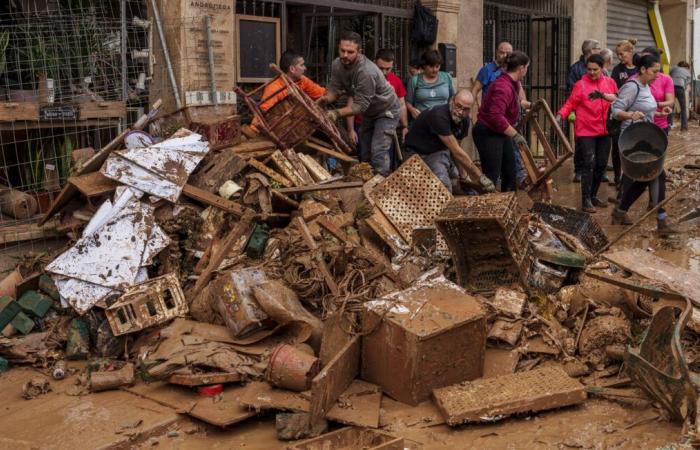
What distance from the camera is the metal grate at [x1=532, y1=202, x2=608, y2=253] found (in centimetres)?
782

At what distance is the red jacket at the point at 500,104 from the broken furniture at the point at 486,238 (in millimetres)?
2062

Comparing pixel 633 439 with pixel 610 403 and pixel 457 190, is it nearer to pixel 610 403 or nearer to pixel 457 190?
pixel 610 403

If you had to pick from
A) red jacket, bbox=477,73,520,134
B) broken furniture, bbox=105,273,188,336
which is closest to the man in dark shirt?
red jacket, bbox=477,73,520,134

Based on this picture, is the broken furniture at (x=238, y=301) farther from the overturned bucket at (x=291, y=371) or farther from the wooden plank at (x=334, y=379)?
the wooden plank at (x=334, y=379)

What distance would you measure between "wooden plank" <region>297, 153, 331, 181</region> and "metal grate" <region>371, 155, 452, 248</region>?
720 millimetres

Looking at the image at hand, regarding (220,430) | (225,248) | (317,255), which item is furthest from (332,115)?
(220,430)

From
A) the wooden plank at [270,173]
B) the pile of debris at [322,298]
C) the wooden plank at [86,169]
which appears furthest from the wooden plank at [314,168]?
the wooden plank at [86,169]

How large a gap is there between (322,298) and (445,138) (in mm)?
2459

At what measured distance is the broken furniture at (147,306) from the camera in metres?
6.34

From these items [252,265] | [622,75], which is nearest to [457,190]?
[252,265]

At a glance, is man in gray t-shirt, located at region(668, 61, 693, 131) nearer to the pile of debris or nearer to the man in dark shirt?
the man in dark shirt

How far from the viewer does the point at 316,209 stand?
754 cm

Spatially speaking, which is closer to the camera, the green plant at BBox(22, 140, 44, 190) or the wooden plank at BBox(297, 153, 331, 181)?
the green plant at BBox(22, 140, 44, 190)

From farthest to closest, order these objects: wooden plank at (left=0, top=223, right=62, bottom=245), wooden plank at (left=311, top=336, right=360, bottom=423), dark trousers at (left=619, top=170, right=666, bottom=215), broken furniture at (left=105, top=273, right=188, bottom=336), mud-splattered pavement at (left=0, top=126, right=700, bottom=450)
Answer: dark trousers at (left=619, top=170, right=666, bottom=215)
wooden plank at (left=0, top=223, right=62, bottom=245)
broken furniture at (left=105, top=273, right=188, bottom=336)
wooden plank at (left=311, top=336, right=360, bottom=423)
mud-splattered pavement at (left=0, top=126, right=700, bottom=450)
